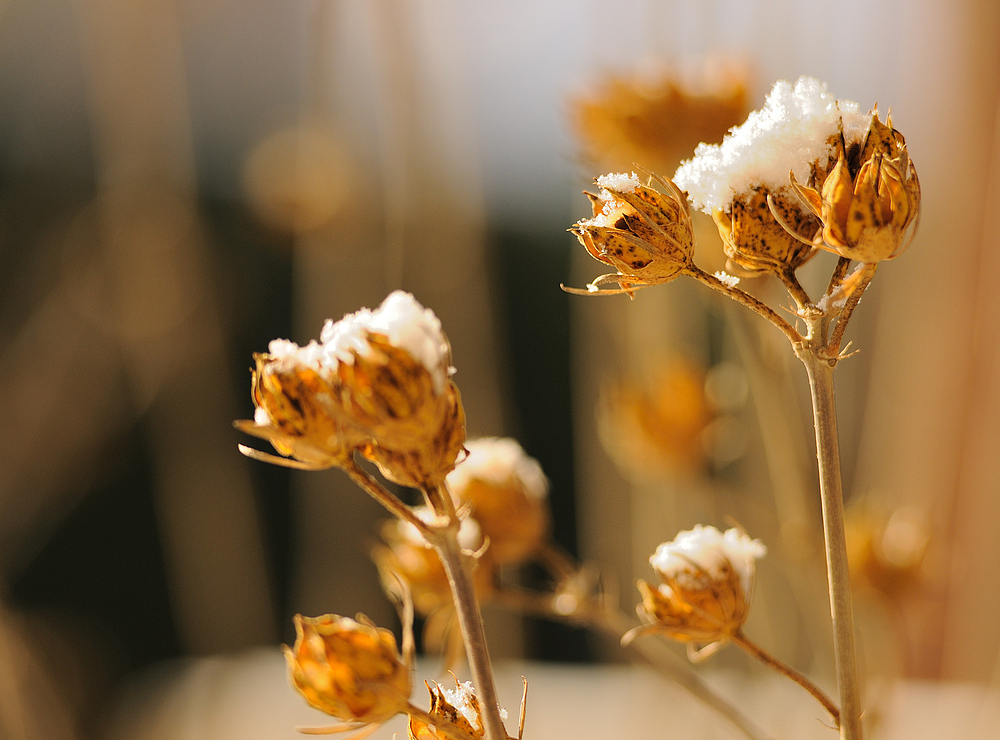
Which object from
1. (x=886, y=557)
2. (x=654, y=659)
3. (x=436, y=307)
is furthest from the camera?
(x=436, y=307)

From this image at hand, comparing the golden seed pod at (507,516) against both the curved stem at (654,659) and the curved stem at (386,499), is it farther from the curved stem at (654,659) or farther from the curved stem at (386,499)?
the curved stem at (386,499)

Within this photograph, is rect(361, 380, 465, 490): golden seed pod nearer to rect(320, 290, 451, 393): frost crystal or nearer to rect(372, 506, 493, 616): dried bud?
rect(320, 290, 451, 393): frost crystal

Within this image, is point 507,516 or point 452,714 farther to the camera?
point 507,516

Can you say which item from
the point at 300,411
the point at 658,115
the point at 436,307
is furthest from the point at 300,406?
the point at 436,307

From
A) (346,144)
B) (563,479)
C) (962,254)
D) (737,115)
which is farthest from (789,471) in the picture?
(563,479)

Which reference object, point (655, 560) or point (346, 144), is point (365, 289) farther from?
point (655, 560)

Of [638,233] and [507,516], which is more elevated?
[638,233]

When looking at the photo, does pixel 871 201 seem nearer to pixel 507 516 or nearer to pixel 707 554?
pixel 707 554

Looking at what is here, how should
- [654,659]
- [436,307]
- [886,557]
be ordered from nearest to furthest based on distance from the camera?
[654,659] → [886,557] → [436,307]
